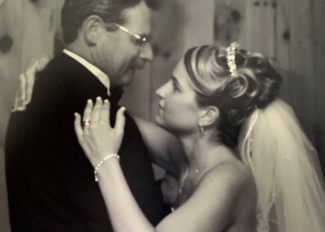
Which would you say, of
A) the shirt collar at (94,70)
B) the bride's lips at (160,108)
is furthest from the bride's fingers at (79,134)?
the bride's lips at (160,108)

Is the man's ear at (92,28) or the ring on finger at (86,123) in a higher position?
the man's ear at (92,28)

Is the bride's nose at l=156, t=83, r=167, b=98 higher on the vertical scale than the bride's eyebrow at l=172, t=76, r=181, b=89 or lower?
lower

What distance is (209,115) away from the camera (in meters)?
0.91

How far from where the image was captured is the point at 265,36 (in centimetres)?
96

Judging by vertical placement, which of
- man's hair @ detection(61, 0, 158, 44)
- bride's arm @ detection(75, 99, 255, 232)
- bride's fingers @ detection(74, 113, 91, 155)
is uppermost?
man's hair @ detection(61, 0, 158, 44)

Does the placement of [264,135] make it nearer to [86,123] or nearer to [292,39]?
[292,39]

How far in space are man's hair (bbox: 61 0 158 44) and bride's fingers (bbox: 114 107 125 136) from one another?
0.22m

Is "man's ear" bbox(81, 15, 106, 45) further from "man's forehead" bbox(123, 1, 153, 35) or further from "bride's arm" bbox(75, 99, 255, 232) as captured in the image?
"bride's arm" bbox(75, 99, 255, 232)

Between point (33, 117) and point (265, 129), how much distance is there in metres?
0.57

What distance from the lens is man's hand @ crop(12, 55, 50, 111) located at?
910 mm

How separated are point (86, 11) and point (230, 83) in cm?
40

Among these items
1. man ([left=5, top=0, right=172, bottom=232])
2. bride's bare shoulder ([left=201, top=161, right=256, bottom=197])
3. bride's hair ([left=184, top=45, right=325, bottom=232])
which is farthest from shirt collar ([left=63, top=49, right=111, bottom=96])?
bride's bare shoulder ([left=201, top=161, right=256, bottom=197])

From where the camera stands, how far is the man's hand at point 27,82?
2.99ft

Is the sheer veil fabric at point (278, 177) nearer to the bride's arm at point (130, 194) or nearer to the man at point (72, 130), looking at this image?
the bride's arm at point (130, 194)
